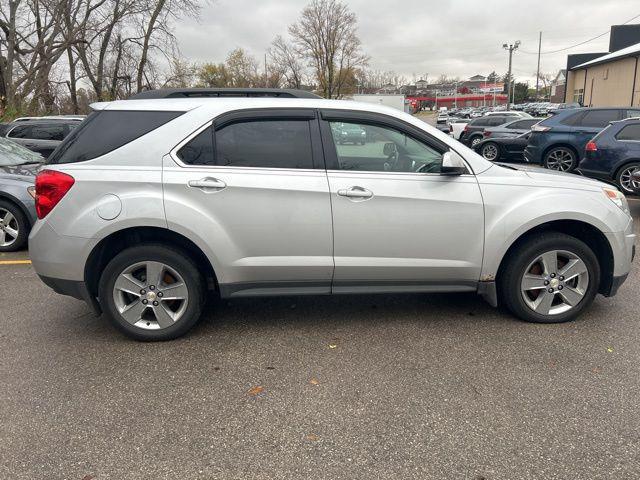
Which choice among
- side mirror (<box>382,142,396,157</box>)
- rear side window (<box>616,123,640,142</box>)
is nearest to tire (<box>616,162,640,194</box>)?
rear side window (<box>616,123,640,142</box>)

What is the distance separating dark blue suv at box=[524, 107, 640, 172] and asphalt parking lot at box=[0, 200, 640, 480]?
8687 mm

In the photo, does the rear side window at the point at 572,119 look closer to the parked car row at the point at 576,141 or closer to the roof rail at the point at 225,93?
the parked car row at the point at 576,141

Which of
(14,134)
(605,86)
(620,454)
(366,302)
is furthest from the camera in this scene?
(605,86)

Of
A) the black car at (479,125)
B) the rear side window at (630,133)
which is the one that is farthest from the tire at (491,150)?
the rear side window at (630,133)

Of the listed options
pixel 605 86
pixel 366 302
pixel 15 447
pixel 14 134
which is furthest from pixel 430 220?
pixel 605 86

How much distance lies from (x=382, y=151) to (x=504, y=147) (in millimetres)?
13354

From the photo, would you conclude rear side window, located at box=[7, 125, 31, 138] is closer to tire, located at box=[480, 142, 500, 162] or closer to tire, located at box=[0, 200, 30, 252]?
tire, located at box=[0, 200, 30, 252]

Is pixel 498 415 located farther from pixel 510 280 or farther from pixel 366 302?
pixel 366 302

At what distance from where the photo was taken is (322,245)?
372 cm

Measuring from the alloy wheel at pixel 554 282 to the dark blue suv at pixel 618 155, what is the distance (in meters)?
5.38

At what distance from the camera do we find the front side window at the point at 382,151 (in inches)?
150

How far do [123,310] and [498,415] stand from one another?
2670 mm

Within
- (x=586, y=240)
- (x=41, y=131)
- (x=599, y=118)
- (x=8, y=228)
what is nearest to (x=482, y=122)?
(x=599, y=118)

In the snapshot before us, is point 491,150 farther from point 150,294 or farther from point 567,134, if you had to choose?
point 150,294
